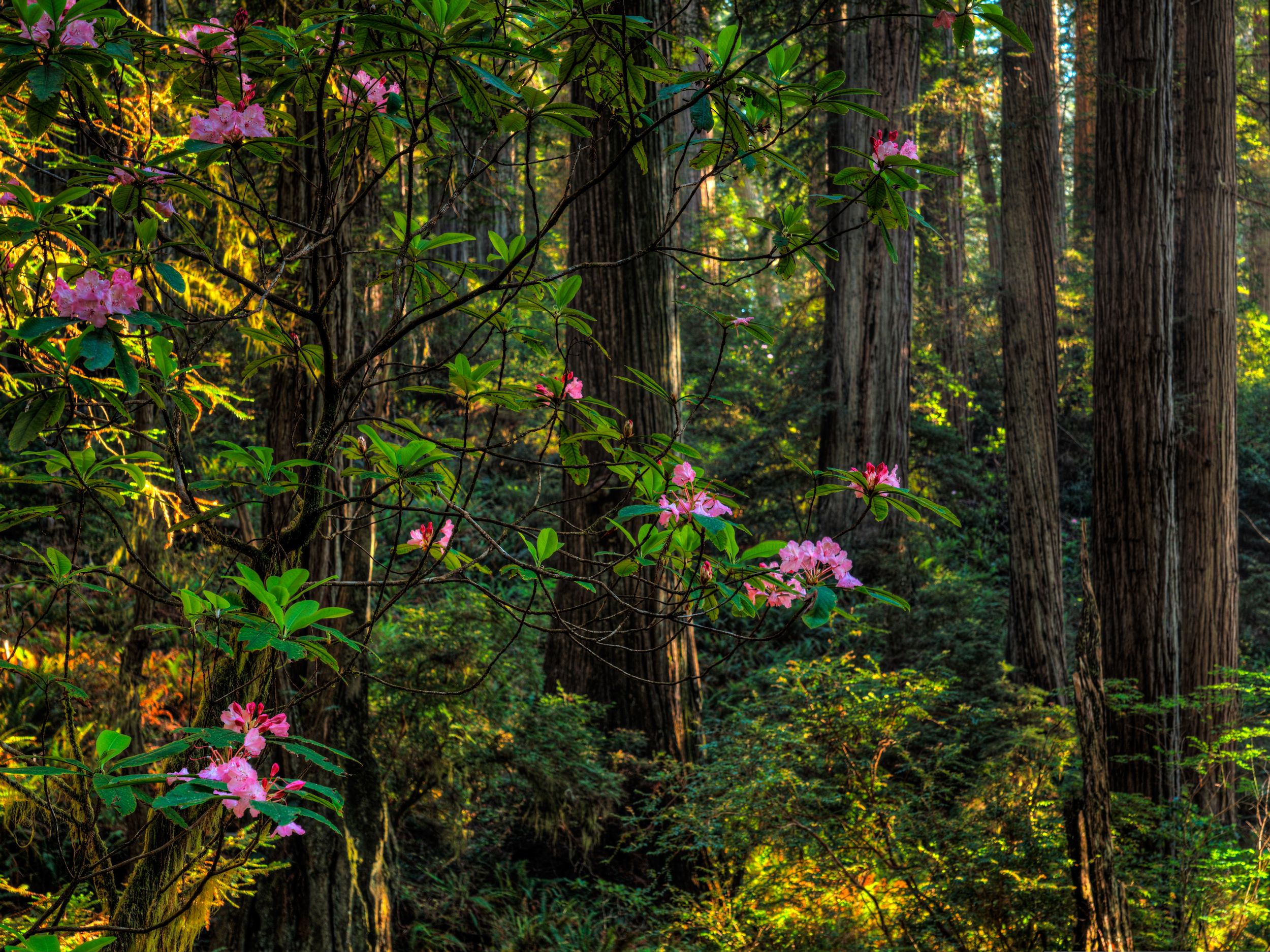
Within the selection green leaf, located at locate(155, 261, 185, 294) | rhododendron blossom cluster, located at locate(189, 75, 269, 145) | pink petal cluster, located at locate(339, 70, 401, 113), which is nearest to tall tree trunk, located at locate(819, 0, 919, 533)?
pink petal cluster, located at locate(339, 70, 401, 113)

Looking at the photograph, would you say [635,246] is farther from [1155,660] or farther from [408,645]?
[1155,660]

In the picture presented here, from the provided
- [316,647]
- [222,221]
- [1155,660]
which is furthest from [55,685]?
[1155,660]

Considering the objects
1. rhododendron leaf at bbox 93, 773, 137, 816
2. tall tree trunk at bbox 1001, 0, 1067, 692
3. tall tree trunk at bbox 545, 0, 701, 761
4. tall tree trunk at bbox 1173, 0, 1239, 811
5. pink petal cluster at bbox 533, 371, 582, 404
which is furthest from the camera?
tall tree trunk at bbox 1001, 0, 1067, 692

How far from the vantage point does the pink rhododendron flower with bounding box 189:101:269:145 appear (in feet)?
4.86

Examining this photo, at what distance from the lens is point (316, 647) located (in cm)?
126

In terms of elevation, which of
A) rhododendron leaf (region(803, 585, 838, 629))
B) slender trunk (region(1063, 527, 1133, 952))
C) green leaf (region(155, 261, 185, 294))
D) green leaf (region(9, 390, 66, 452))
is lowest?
slender trunk (region(1063, 527, 1133, 952))

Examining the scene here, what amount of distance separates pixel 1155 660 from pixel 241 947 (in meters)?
5.09

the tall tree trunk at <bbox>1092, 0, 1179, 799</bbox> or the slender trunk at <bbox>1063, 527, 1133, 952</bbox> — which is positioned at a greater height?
the tall tree trunk at <bbox>1092, 0, 1179, 799</bbox>

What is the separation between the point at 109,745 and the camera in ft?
4.04

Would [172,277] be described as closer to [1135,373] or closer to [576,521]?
[576,521]

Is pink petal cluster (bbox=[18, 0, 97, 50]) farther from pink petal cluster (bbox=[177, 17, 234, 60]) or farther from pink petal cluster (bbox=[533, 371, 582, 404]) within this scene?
pink petal cluster (bbox=[533, 371, 582, 404])

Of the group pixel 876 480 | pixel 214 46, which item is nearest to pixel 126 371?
pixel 214 46

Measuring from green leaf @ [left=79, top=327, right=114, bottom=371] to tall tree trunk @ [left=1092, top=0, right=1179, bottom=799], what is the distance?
17.7 feet

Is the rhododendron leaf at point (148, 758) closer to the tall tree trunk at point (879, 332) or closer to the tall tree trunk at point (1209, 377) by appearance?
the tall tree trunk at point (1209, 377)
